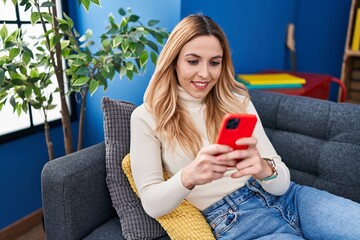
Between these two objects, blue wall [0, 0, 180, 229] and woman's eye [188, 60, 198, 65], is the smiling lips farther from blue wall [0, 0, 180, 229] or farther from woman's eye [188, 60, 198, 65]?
blue wall [0, 0, 180, 229]

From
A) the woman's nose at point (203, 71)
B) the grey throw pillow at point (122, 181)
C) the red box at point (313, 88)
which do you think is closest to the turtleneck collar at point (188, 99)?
the woman's nose at point (203, 71)

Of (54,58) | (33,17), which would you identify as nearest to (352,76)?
(54,58)

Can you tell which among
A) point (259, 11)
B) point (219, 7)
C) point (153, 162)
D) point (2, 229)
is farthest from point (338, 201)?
point (2, 229)

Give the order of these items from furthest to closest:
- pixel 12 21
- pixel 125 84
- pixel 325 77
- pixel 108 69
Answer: pixel 325 77 < pixel 125 84 < pixel 12 21 < pixel 108 69

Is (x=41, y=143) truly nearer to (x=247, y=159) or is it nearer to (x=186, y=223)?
(x=186, y=223)

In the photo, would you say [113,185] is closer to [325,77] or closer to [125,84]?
[125,84]

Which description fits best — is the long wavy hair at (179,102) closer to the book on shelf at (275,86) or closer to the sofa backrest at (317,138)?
the sofa backrest at (317,138)

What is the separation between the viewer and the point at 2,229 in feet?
5.69

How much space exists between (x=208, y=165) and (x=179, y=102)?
1.18 feet

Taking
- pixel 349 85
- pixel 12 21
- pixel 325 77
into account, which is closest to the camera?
pixel 12 21

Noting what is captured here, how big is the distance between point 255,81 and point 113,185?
997 millimetres

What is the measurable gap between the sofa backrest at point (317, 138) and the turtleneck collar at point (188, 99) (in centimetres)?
47

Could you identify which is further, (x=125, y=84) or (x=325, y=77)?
(x=325, y=77)

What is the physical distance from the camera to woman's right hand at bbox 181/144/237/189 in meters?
0.81
